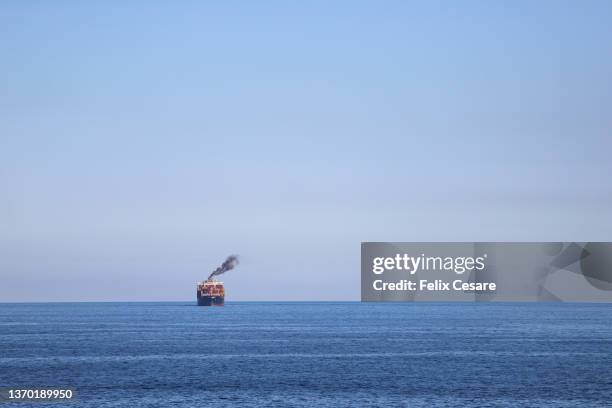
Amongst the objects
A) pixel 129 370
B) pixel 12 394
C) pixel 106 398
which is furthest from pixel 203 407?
pixel 129 370

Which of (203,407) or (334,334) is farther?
(334,334)

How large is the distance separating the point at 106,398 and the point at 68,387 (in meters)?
8.87

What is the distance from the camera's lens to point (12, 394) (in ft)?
246

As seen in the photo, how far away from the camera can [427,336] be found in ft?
518

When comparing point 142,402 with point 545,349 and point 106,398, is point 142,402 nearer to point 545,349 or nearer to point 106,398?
point 106,398

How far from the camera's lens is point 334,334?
551 feet

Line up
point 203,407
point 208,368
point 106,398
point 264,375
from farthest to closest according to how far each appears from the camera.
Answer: point 208,368 → point 264,375 → point 106,398 → point 203,407

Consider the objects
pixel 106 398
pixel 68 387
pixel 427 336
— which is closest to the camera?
pixel 106 398

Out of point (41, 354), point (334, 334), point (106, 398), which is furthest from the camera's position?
point (334, 334)

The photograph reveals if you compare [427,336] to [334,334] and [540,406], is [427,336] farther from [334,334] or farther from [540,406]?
[540,406]

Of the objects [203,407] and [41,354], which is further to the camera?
[41,354]

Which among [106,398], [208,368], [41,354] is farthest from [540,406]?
[41,354]

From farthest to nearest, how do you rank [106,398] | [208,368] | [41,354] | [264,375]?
[41,354] → [208,368] → [264,375] → [106,398]

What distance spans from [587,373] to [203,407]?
42883mm
